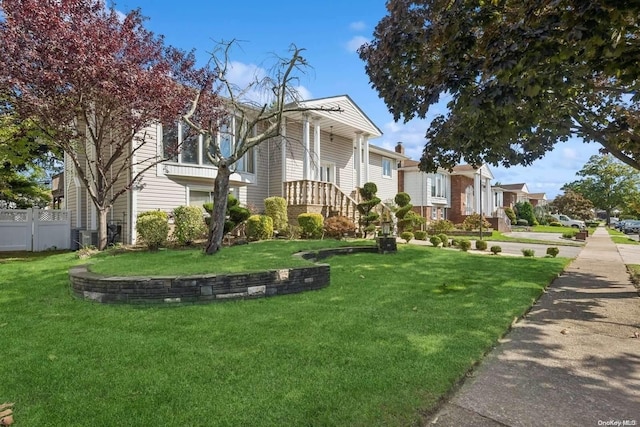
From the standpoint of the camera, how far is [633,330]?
16.9 feet

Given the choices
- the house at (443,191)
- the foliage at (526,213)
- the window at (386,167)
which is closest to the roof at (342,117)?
the window at (386,167)

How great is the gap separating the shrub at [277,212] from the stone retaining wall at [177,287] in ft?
30.5

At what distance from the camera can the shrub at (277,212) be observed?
15.8m

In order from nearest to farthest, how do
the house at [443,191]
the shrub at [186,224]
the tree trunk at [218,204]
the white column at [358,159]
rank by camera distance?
the tree trunk at [218,204] → the shrub at [186,224] → the white column at [358,159] → the house at [443,191]

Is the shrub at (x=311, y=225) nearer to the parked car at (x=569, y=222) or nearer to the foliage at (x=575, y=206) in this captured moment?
the parked car at (x=569, y=222)

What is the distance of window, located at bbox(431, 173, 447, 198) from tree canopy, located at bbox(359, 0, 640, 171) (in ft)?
73.7

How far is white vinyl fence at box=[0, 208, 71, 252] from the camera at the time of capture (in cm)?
1471

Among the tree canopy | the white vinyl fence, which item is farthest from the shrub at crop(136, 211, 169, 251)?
the tree canopy

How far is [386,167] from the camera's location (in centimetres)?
2708

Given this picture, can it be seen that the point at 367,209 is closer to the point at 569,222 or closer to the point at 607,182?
the point at 569,222

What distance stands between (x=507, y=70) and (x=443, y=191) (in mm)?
31666

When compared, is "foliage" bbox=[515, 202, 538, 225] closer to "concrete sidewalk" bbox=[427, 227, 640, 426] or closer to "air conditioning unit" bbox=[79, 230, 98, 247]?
"concrete sidewalk" bbox=[427, 227, 640, 426]

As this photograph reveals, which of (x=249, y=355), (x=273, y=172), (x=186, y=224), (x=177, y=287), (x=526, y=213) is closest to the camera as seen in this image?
(x=249, y=355)

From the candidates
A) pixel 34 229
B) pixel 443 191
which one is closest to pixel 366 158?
pixel 443 191
